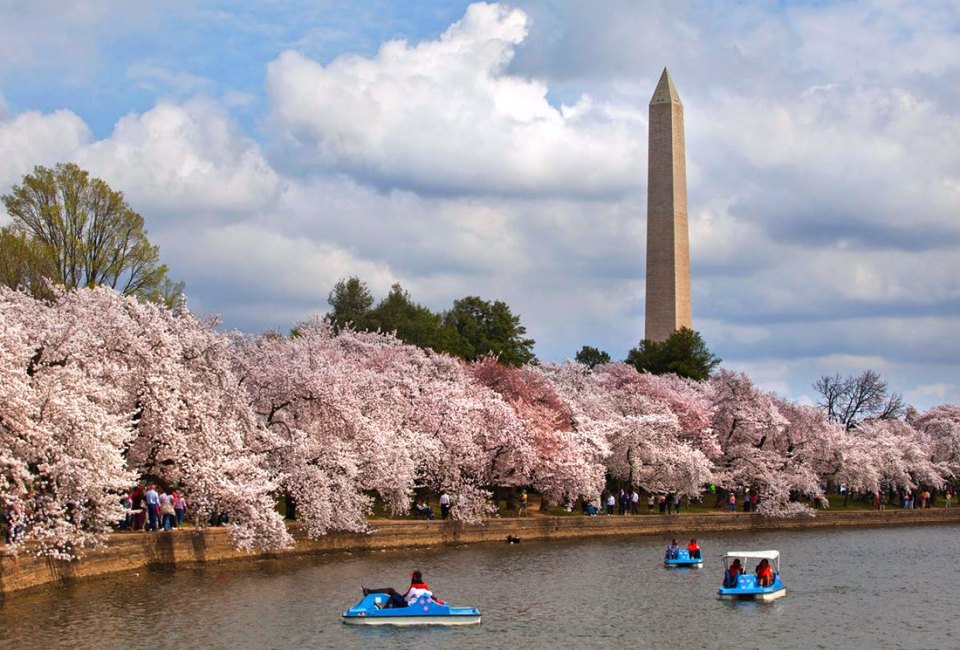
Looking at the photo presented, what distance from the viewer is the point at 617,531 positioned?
6900cm

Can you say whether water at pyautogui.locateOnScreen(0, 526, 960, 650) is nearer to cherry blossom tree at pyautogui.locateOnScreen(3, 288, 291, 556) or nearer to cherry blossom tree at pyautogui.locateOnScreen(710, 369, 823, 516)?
cherry blossom tree at pyautogui.locateOnScreen(3, 288, 291, 556)

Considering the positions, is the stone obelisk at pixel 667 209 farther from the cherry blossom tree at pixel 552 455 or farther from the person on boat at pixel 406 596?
the person on boat at pixel 406 596

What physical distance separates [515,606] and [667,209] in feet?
210

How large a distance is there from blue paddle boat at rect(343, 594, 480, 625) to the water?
386 mm

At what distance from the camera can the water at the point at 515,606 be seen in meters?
33.8

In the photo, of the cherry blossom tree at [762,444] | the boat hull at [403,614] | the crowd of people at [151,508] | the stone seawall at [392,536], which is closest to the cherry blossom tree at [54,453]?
the stone seawall at [392,536]

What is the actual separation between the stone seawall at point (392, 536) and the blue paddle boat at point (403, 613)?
9003 millimetres

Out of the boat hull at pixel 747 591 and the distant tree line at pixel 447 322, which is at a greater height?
the distant tree line at pixel 447 322

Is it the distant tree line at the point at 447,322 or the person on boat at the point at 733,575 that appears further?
the distant tree line at the point at 447,322

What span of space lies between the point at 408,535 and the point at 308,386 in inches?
332

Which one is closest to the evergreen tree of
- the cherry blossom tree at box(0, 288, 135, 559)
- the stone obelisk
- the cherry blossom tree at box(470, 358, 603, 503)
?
the stone obelisk

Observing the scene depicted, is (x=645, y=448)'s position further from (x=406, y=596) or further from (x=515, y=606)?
(x=406, y=596)

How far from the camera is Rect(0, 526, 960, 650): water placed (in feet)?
111

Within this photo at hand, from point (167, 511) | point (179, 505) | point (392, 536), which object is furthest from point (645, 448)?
point (167, 511)
